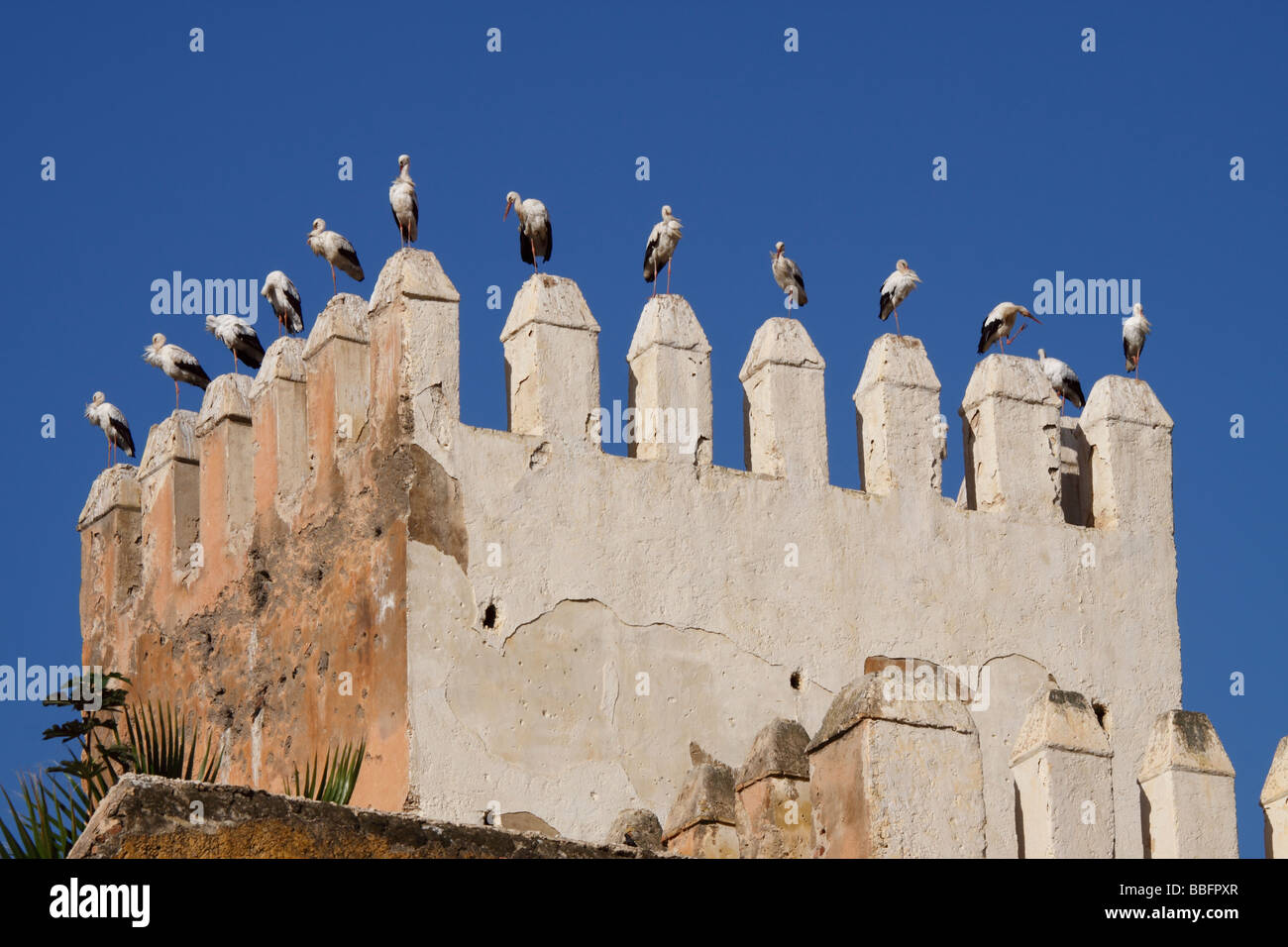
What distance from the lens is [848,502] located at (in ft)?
54.7

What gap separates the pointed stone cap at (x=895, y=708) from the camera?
454 inches

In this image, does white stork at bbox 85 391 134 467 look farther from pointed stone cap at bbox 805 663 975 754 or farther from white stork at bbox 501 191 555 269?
pointed stone cap at bbox 805 663 975 754

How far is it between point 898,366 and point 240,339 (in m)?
4.69

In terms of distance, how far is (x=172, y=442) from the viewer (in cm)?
1820

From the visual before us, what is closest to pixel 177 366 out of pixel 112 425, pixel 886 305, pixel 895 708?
pixel 112 425

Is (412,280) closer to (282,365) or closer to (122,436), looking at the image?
(282,365)

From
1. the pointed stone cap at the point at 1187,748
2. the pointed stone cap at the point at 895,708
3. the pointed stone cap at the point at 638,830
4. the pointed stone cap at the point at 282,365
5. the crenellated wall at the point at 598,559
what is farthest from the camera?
the pointed stone cap at the point at 282,365

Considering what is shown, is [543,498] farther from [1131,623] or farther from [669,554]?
[1131,623]

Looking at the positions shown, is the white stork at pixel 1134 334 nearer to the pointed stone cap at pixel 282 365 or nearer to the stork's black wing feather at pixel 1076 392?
the stork's black wing feather at pixel 1076 392

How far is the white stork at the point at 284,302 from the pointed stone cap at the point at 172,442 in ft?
3.30

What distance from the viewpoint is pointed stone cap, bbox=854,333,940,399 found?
17.0 m

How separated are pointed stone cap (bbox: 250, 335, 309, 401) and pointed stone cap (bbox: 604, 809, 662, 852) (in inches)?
159

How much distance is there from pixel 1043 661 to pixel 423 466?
4.43 metres

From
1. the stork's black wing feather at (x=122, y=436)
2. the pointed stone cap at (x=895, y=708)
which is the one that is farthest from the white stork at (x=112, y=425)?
the pointed stone cap at (x=895, y=708)
